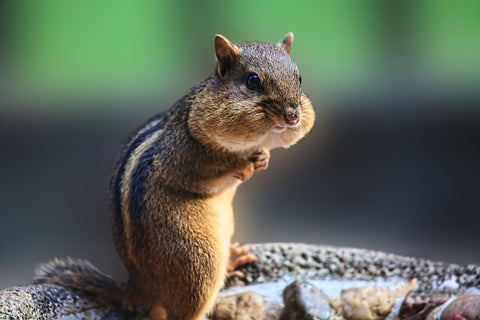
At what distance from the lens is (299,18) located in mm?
3510

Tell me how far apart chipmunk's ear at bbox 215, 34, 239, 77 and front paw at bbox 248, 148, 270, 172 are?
36 cm

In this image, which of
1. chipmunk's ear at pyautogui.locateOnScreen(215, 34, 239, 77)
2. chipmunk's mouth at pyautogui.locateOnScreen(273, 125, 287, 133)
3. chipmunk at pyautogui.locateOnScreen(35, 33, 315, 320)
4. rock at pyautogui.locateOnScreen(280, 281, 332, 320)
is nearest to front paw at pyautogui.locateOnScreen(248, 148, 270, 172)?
chipmunk at pyautogui.locateOnScreen(35, 33, 315, 320)

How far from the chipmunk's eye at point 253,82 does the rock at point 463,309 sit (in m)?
1.21

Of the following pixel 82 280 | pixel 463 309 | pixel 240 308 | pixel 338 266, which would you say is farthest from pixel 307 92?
pixel 82 280

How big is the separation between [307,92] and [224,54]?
3.68ft

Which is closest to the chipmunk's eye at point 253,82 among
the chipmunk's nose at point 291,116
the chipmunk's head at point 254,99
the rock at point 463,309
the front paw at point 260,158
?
the chipmunk's head at point 254,99

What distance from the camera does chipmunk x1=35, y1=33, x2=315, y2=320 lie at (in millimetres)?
2363

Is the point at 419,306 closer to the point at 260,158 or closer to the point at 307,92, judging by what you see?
the point at 260,158

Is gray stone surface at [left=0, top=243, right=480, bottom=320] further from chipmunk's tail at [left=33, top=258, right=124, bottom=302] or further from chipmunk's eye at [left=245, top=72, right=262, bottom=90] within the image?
chipmunk's eye at [left=245, top=72, right=262, bottom=90]

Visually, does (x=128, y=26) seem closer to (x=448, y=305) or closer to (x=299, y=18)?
(x=299, y=18)

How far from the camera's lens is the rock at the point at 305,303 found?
283 cm

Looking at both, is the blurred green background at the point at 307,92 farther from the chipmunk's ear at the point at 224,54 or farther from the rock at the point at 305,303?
the chipmunk's ear at the point at 224,54

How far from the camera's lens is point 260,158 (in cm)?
254

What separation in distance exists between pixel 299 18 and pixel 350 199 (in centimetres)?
109
